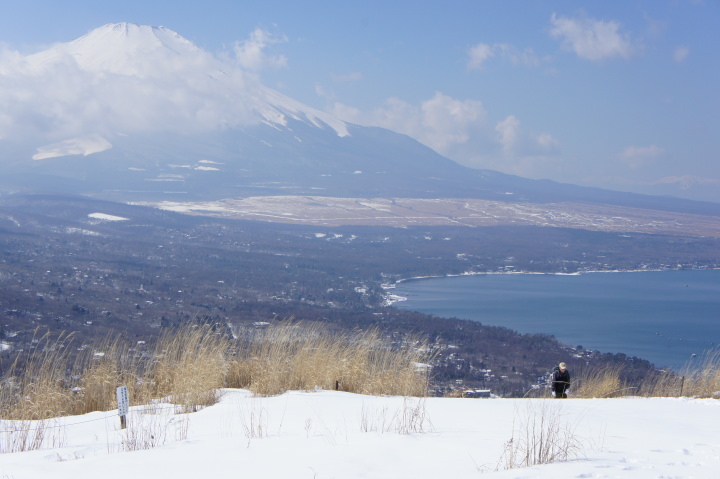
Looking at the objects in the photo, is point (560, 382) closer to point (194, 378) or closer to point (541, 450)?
point (541, 450)

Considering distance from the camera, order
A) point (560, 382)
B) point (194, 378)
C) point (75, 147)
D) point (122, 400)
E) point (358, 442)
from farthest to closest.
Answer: point (75, 147)
point (560, 382)
point (194, 378)
point (122, 400)
point (358, 442)

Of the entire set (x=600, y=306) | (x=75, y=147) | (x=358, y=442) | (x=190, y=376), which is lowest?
(x=600, y=306)

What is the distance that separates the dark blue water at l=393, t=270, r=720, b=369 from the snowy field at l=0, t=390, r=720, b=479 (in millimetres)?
22526

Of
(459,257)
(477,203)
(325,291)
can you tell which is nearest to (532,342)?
(325,291)

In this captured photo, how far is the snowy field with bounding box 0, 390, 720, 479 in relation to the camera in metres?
3.69

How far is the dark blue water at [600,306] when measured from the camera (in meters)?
32.1

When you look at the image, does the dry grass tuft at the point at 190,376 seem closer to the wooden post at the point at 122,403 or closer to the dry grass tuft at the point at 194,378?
the dry grass tuft at the point at 194,378

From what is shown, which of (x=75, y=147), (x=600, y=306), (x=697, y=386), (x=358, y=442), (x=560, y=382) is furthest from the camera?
(x=75, y=147)

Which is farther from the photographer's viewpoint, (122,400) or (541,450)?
(122,400)

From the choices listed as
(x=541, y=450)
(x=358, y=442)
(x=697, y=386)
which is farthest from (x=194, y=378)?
(x=697, y=386)

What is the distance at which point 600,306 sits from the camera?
43.1 m

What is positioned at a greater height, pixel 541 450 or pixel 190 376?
pixel 541 450

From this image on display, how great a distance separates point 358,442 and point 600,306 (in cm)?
4225

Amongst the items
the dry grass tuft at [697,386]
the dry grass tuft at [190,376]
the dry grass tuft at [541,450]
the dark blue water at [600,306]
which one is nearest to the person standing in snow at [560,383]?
the dry grass tuft at [697,386]
